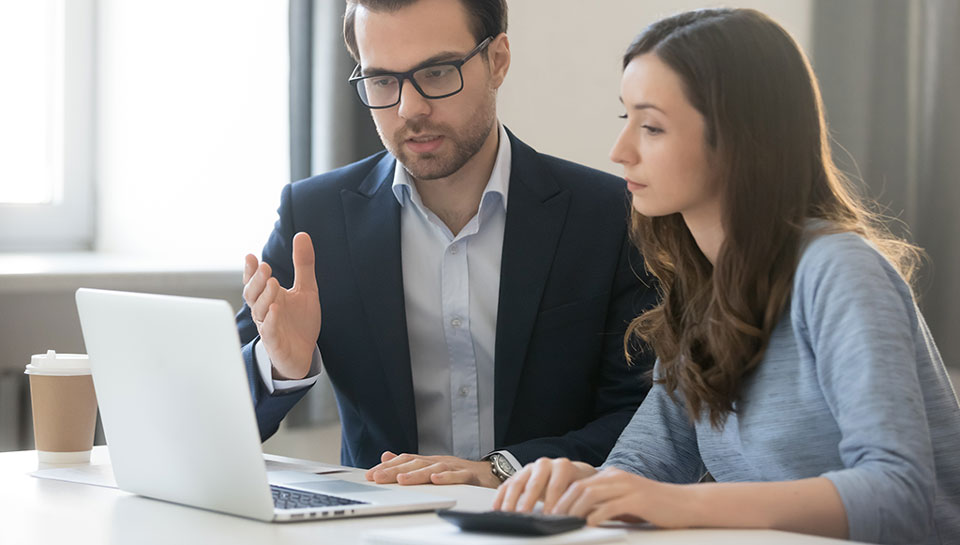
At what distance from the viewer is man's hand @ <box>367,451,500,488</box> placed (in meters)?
1.39

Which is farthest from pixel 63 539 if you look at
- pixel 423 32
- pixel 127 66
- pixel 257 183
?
pixel 127 66

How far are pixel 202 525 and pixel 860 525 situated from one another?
2.13ft

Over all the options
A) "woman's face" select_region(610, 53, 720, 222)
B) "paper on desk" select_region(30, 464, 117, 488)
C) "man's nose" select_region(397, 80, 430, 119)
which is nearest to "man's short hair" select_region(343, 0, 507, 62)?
"man's nose" select_region(397, 80, 430, 119)

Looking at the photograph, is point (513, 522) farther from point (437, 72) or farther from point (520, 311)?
point (437, 72)

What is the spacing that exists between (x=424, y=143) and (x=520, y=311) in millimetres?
323

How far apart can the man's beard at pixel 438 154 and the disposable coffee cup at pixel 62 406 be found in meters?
0.64

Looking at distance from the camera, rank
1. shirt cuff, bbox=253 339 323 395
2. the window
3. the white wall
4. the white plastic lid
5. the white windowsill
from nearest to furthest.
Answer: the white plastic lid, shirt cuff, bbox=253 339 323 395, the white windowsill, the window, the white wall

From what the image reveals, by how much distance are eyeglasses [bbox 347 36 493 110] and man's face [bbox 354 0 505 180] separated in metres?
0.01

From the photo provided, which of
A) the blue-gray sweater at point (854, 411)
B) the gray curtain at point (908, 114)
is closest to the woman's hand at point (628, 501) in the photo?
the blue-gray sweater at point (854, 411)

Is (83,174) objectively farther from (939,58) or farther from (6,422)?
(939,58)

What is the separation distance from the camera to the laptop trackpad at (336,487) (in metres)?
1.26

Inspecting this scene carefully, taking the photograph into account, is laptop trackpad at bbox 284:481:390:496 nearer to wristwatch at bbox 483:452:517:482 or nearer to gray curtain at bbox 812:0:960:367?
wristwatch at bbox 483:452:517:482

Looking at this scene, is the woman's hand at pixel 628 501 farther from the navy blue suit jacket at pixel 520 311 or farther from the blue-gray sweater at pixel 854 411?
the navy blue suit jacket at pixel 520 311

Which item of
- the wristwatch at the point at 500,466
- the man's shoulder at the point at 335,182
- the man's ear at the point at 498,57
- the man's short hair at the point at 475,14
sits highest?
the man's short hair at the point at 475,14
